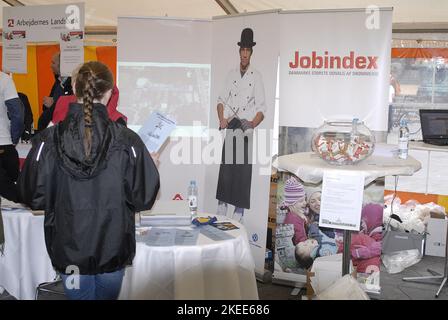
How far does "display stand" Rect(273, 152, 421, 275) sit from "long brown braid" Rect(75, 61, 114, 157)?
3.12ft

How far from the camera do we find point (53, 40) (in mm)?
4531

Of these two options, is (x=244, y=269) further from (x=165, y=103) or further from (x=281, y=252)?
(x=165, y=103)

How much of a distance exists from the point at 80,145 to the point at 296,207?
198 centimetres

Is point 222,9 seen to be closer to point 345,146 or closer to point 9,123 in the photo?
point 9,123

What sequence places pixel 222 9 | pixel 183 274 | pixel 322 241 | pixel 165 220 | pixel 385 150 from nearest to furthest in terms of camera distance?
pixel 183 274 < pixel 165 220 < pixel 385 150 < pixel 322 241 < pixel 222 9

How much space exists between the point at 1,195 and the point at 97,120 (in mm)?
1158

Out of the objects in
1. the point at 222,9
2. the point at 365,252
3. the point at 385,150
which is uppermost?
the point at 222,9

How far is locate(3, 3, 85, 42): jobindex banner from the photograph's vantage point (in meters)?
4.38

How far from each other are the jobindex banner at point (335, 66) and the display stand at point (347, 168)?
76 centimetres

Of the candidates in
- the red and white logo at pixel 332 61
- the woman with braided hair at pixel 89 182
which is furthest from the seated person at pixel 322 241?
the woman with braided hair at pixel 89 182

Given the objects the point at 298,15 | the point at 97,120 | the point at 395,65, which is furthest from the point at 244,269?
the point at 395,65

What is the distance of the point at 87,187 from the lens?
1.69m

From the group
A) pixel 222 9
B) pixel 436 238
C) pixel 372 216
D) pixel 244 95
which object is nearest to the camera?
pixel 372 216

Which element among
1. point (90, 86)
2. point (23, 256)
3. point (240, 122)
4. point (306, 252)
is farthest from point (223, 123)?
point (90, 86)
